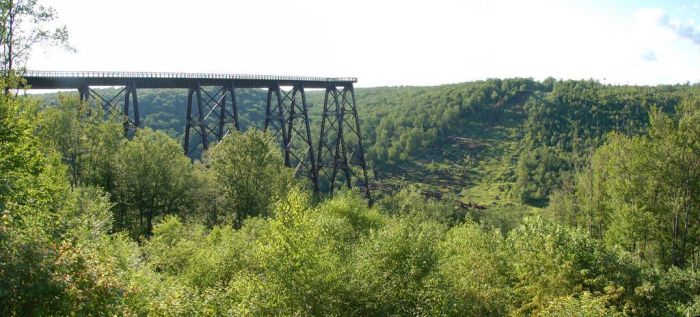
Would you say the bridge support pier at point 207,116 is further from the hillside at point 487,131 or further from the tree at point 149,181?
the hillside at point 487,131

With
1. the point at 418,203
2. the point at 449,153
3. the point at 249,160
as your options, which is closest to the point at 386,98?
the point at 449,153

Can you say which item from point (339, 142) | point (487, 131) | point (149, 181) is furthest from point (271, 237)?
point (487, 131)

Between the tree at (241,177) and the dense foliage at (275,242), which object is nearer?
the dense foliage at (275,242)

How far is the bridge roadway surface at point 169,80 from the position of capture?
967 inches

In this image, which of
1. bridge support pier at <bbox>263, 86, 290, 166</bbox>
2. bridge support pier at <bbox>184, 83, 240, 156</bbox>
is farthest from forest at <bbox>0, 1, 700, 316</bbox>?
bridge support pier at <bbox>263, 86, 290, 166</bbox>

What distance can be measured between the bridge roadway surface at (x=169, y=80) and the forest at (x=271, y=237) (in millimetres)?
2126

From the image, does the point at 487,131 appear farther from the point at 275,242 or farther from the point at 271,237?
the point at 275,242

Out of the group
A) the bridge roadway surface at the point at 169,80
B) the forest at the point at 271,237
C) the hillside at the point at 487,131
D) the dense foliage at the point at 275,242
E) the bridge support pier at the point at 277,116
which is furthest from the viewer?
the hillside at the point at 487,131

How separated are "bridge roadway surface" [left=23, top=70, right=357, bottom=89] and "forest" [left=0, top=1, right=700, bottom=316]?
2.13 meters

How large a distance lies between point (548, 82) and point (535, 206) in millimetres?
81801

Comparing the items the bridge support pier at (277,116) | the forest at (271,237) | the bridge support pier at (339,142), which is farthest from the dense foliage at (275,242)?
the bridge support pier at (339,142)

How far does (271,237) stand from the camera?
1357 centimetres

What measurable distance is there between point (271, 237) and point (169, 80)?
19.7 meters

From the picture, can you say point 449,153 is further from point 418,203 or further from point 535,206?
point 418,203
